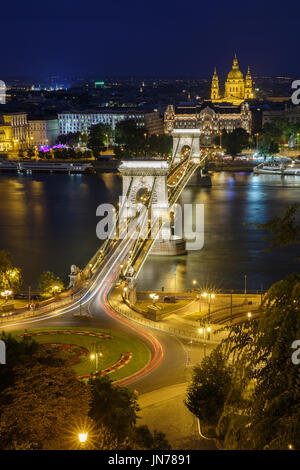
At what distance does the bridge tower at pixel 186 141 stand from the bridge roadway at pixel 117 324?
13.4 m

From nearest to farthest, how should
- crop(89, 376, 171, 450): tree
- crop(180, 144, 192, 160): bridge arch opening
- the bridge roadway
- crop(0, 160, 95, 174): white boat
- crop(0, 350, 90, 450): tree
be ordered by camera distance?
1. crop(0, 350, 90, 450): tree
2. crop(89, 376, 171, 450): tree
3. the bridge roadway
4. crop(180, 144, 192, 160): bridge arch opening
5. crop(0, 160, 95, 174): white boat

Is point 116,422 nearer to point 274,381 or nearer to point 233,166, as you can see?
point 274,381

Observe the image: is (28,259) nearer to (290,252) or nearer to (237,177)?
(290,252)

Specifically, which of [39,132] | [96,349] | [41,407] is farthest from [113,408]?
[39,132]

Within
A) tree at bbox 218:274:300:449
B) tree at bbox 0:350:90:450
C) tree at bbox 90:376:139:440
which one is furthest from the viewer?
tree at bbox 90:376:139:440

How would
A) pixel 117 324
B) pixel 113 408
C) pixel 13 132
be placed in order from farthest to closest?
pixel 13 132, pixel 117 324, pixel 113 408

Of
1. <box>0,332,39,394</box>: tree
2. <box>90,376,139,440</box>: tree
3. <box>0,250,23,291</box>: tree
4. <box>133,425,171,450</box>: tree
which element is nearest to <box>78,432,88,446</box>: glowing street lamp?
<box>90,376,139,440</box>: tree

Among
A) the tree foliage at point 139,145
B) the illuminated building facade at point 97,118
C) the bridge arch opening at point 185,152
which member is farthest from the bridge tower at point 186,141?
the illuminated building facade at point 97,118

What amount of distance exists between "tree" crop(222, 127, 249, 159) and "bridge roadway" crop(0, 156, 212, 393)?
69.9 ft

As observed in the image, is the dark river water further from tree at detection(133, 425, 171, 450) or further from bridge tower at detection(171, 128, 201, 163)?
tree at detection(133, 425, 171, 450)

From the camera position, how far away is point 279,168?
3038 cm

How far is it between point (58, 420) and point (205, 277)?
8066 mm

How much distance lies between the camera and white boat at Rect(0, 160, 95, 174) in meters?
31.7

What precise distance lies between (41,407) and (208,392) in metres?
1.33
